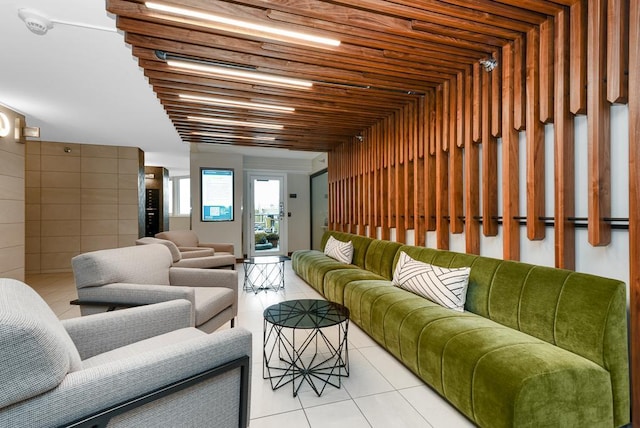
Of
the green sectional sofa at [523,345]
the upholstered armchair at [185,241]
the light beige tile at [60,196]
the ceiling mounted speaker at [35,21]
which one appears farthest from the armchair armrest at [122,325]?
the light beige tile at [60,196]

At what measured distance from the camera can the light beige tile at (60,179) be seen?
6.30 m

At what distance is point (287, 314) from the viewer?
2.35 metres

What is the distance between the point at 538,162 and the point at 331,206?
14.5 feet

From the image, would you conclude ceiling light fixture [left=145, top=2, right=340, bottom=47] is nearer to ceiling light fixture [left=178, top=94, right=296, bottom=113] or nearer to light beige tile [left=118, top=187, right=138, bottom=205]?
ceiling light fixture [left=178, top=94, right=296, bottom=113]

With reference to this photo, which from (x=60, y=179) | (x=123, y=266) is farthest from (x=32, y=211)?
(x=123, y=266)

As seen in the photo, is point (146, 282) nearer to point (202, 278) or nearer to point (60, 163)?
point (202, 278)

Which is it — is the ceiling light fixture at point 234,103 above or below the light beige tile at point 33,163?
above

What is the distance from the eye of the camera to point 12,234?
4656mm

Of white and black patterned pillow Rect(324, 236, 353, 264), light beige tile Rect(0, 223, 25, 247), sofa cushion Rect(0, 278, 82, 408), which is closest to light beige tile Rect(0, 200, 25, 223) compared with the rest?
light beige tile Rect(0, 223, 25, 247)

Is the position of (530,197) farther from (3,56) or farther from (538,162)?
(3,56)

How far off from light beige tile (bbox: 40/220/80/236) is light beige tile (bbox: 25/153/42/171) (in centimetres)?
107

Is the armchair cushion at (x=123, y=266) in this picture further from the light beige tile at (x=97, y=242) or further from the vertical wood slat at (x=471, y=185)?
the light beige tile at (x=97, y=242)

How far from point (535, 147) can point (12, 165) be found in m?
6.53

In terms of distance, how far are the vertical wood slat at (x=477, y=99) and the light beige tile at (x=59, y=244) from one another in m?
7.46
